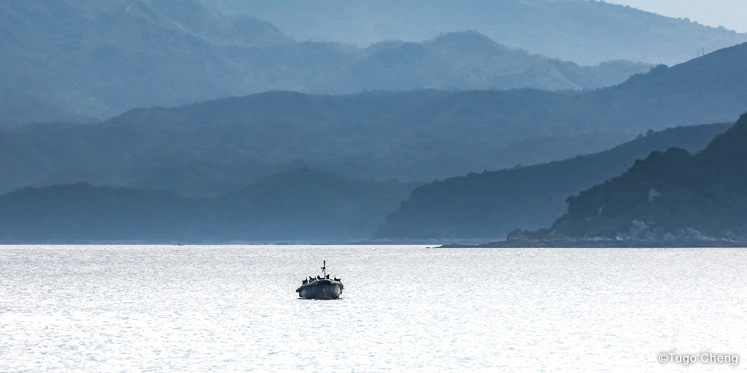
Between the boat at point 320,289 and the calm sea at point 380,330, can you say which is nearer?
the calm sea at point 380,330

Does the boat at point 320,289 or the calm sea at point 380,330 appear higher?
the boat at point 320,289

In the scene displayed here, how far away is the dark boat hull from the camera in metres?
162

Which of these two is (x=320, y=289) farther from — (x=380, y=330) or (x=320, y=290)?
(x=380, y=330)

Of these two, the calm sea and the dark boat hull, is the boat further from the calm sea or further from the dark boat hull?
the calm sea

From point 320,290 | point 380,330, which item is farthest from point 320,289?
point 380,330

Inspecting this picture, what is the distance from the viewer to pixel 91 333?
121 m

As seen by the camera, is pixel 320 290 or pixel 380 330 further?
A: pixel 320 290

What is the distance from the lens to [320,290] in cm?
16188

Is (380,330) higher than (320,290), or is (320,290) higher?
(320,290)

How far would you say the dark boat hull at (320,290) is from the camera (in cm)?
16175

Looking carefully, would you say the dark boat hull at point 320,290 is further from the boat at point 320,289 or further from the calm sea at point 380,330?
the calm sea at point 380,330

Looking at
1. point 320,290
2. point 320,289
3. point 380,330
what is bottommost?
point 380,330

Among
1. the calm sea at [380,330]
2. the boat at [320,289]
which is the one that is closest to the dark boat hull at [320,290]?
the boat at [320,289]

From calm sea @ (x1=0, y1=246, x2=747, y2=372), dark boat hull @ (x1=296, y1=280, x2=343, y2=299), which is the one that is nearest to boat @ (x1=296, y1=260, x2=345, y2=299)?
dark boat hull @ (x1=296, y1=280, x2=343, y2=299)
